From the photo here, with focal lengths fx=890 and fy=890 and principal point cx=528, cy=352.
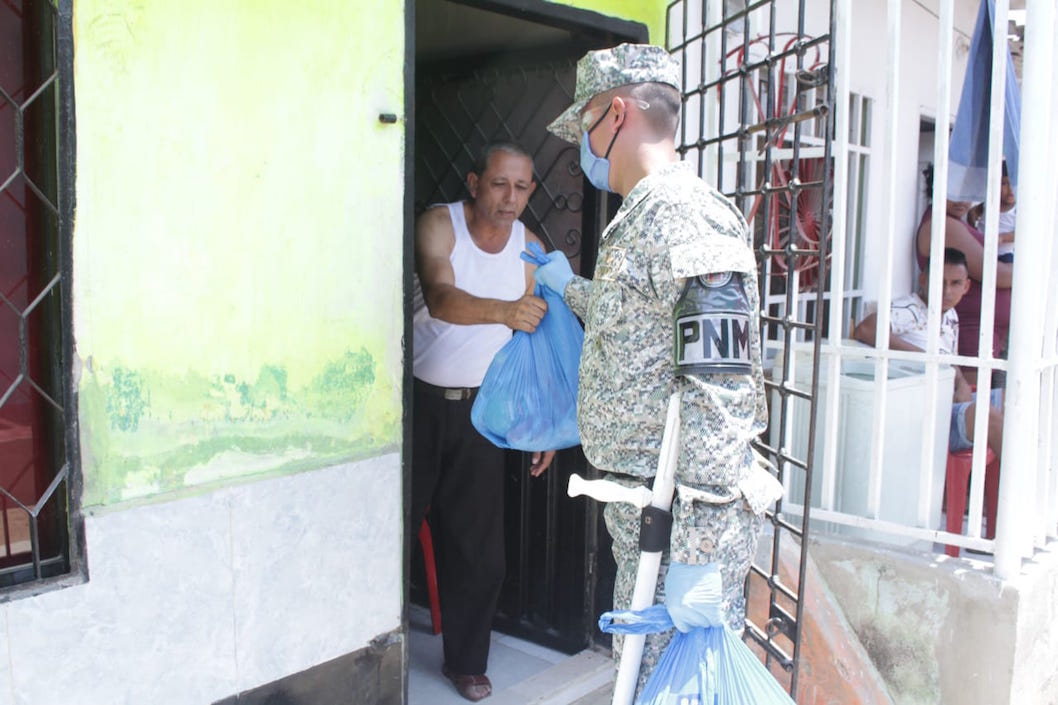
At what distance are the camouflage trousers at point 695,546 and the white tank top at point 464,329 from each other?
3.79 ft

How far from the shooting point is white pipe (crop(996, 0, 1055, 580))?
123 inches

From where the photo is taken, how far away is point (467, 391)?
3289mm

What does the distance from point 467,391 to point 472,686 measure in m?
1.11

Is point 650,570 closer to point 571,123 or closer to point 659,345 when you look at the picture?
point 659,345

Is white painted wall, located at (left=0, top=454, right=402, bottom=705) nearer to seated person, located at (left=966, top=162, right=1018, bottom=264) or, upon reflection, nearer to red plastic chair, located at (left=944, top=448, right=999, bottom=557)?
red plastic chair, located at (left=944, top=448, right=999, bottom=557)

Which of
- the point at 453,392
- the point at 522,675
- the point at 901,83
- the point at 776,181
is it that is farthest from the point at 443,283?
the point at 901,83

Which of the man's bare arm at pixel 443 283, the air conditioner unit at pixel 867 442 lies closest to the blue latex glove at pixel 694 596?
the man's bare arm at pixel 443 283

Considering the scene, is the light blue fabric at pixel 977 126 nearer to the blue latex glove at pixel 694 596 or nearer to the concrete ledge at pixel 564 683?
the concrete ledge at pixel 564 683

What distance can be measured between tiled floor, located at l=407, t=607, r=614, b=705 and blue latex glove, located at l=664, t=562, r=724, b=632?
1.54 meters

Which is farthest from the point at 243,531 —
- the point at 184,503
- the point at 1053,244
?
the point at 1053,244

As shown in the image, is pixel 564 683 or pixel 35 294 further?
pixel 564 683

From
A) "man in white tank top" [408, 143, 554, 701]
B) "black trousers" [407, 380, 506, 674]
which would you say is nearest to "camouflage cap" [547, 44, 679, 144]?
"man in white tank top" [408, 143, 554, 701]

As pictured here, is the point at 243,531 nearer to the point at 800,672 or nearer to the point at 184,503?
the point at 184,503

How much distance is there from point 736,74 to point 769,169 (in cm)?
34
